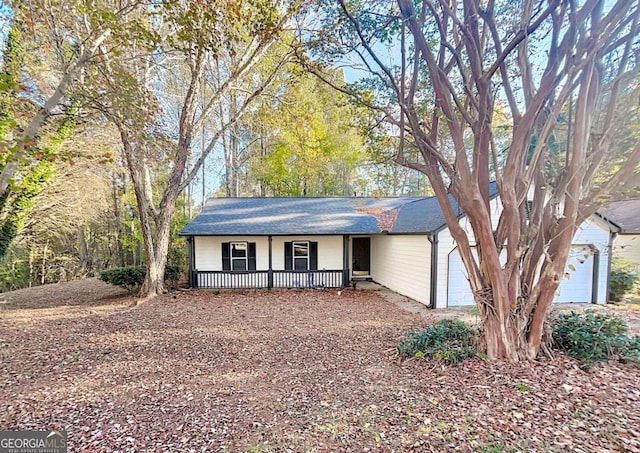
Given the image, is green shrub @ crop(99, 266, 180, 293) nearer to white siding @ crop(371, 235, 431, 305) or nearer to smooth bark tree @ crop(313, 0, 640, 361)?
white siding @ crop(371, 235, 431, 305)

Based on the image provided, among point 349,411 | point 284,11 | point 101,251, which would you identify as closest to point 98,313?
point 349,411

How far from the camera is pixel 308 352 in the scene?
17.4ft

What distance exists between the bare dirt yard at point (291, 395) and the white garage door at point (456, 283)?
3.09 m

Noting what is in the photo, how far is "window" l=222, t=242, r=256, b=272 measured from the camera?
496 inches

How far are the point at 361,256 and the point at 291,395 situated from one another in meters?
11.6

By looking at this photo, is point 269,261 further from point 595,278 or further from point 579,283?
point 595,278

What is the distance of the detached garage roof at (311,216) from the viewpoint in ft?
38.4

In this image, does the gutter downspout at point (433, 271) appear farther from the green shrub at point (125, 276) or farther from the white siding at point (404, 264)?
the green shrub at point (125, 276)

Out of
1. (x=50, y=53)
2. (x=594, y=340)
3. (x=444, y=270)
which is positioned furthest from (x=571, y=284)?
(x=50, y=53)

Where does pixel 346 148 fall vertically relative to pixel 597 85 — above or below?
above

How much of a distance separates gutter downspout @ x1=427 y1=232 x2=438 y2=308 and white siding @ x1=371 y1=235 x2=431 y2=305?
236mm

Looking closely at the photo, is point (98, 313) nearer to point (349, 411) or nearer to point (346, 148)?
point (349, 411)

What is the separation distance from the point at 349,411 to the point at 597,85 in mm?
5401

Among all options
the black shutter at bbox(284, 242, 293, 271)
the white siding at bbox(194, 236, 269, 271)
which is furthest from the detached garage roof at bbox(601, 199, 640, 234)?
the white siding at bbox(194, 236, 269, 271)
